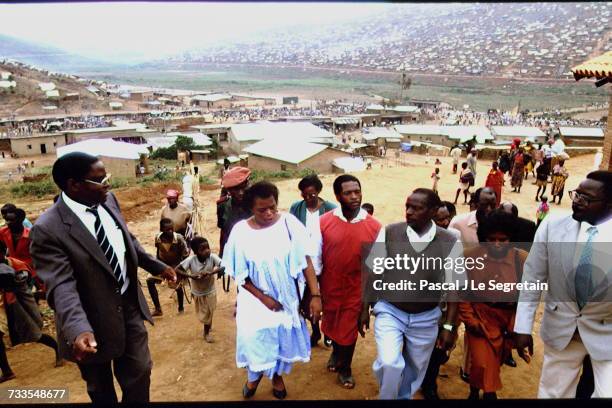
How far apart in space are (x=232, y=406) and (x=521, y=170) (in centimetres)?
1038

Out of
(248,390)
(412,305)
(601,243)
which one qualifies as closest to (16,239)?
(248,390)

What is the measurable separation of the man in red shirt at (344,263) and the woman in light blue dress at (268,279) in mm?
215

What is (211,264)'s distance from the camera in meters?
4.24

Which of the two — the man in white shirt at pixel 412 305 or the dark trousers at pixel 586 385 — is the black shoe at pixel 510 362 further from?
the man in white shirt at pixel 412 305

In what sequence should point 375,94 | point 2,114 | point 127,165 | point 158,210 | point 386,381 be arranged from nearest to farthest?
point 386,381
point 158,210
point 127,165
point 2,114
point 375,94

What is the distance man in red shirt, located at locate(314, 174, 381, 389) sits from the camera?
130 inches

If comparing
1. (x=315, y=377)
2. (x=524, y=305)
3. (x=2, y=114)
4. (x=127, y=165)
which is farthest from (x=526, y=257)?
(x=2, y=114)

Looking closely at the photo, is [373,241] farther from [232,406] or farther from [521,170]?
[521,170]

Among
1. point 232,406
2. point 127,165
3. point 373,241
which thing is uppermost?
point 373,241

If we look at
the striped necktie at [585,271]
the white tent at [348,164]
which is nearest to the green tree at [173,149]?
the white tent at [348,164]

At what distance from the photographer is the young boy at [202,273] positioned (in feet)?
13.7

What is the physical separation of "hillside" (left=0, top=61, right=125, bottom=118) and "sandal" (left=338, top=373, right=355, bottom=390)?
58753mm

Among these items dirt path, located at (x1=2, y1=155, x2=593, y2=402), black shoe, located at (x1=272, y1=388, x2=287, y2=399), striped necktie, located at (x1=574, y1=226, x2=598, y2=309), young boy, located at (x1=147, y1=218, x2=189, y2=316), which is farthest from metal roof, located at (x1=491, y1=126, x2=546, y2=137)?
black shoe, located at (x1=272, y1=388, x2=287, y2=399)

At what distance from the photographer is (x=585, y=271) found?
8.11ft
